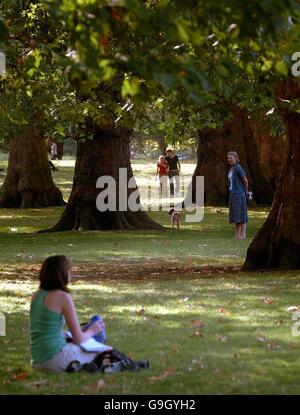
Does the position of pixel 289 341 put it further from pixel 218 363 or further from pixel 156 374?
pixel 156 374

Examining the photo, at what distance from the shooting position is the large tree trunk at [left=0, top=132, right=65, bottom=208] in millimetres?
35000

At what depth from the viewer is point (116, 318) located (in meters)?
11.6

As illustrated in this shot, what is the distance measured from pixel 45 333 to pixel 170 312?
12.5 ft

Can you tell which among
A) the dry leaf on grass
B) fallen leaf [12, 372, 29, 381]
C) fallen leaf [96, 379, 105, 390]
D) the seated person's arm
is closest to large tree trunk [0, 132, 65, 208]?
fallen leaf [12, 372, 29, 381]

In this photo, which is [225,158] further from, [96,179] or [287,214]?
[287,214]

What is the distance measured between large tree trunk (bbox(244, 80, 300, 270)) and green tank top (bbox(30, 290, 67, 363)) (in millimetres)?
7968

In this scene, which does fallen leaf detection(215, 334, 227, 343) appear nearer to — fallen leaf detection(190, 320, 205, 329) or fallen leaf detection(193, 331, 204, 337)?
fallen leaf detection(193, 331, 204, 337)

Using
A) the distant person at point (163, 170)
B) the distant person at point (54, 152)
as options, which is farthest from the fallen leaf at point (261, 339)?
the distant person at point (54, 152)

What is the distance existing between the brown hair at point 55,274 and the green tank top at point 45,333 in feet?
0.41

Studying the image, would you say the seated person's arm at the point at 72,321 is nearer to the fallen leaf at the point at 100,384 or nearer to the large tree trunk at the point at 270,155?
the fallen leaf at the point at 100,384

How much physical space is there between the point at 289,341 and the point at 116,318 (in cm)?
256

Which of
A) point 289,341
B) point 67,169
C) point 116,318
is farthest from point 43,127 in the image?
point 67,169

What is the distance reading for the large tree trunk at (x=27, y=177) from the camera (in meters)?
35.0
